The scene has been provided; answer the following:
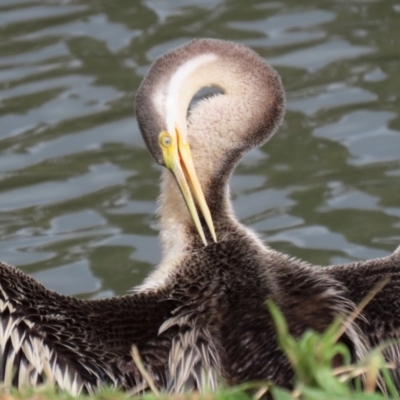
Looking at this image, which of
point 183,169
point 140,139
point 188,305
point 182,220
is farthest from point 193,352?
point 140,139

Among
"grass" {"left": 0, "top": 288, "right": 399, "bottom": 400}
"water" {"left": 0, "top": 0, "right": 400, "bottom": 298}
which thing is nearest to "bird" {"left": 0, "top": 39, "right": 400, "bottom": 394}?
"grass" {"left": 0, "top": 288, "right": 399, "bottom": 400}

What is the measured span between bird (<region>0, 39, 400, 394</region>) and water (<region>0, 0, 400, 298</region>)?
1.96 metres

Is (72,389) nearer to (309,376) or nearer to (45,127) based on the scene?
(309,376)

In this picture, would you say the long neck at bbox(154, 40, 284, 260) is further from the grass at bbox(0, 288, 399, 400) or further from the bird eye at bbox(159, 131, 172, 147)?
the grass at bbox(0, 288, 399, 400)

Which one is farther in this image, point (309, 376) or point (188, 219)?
point (188, 219)

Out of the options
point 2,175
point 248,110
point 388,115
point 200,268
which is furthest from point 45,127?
point 200,268

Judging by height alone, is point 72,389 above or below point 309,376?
below

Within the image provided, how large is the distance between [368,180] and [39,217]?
2.47 metres

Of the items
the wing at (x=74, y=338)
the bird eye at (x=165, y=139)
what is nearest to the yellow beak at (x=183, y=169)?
the bird eye at (x=165, y=139)

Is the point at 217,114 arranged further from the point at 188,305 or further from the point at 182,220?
the point at 188,305

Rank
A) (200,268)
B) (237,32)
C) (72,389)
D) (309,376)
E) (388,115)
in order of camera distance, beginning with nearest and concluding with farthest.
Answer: (309,376) < (72,389) < (200,268) < (388,115) < (237,32)

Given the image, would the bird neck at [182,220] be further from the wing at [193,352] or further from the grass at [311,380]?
the grass at [311,380]

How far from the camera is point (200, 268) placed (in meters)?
Answer: 5.70

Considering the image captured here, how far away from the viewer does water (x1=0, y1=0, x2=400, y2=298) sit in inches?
332
